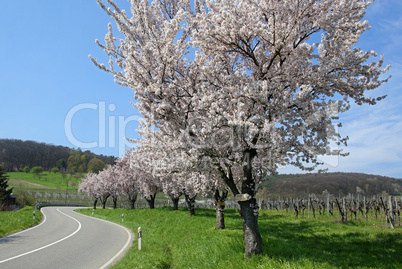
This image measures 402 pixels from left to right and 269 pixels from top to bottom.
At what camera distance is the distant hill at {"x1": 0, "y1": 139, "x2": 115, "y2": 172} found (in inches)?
5883

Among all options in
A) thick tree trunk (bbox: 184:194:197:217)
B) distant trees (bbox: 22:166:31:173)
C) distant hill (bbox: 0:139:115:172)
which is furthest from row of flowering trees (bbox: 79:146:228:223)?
distant trees (bbox: 22:166:31:173)

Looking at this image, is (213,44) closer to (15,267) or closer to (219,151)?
(219,151)

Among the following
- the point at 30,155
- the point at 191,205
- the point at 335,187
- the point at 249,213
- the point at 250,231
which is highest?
the point at 30,155

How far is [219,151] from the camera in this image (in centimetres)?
884

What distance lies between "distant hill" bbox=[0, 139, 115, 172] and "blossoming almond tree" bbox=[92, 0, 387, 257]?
147 meters

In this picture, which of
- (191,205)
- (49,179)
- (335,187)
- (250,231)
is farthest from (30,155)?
(250,231)

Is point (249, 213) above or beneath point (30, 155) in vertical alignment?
beneath

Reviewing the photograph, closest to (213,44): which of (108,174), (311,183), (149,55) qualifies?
(149,55)

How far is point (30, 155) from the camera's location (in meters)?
159

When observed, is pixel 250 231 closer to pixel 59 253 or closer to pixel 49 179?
pixel 59 253

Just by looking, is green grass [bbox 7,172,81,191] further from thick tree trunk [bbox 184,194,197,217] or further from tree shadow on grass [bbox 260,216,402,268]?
tree shadow on grass [bbox 260,216,402,268]

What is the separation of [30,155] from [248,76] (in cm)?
18339

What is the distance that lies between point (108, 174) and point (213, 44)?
54.5m

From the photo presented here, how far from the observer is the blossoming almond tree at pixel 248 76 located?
26.0ft
